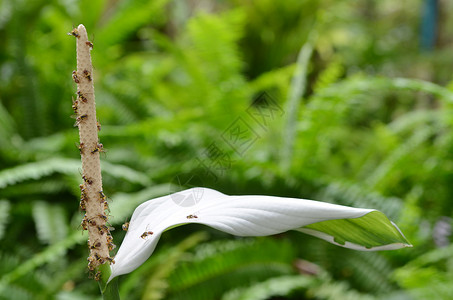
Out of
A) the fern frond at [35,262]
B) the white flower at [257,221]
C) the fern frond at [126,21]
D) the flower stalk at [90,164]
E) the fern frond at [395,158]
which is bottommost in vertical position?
the white flower at [257,221]

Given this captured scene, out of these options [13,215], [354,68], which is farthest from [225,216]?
[354,68]

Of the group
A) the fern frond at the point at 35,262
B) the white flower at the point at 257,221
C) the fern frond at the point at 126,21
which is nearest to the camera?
the white flower at the point at 257,221

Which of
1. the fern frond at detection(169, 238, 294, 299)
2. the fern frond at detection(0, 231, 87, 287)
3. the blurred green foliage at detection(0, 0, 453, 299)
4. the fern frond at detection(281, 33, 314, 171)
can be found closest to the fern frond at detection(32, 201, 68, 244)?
the blurred green foliage at detection(0, 0, 453, 299)

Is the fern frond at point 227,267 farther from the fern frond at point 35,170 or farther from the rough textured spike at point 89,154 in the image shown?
the rough textured spike at point 89,154

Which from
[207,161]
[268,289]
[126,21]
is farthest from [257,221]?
[126,21]

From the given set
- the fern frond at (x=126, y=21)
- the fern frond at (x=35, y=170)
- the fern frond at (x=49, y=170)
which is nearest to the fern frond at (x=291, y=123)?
the fern frond at (x=49, y=170)

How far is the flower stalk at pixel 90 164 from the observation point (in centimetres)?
23

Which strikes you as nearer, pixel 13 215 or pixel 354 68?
pixel 13 215

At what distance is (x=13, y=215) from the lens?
111 cm

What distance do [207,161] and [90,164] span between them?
0.72ft

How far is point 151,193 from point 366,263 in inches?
19.3

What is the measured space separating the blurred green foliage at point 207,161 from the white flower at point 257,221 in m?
0.08

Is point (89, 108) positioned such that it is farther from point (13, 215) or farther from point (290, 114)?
point (13, 215)

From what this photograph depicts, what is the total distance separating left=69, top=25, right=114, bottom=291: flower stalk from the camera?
0.74 ft
